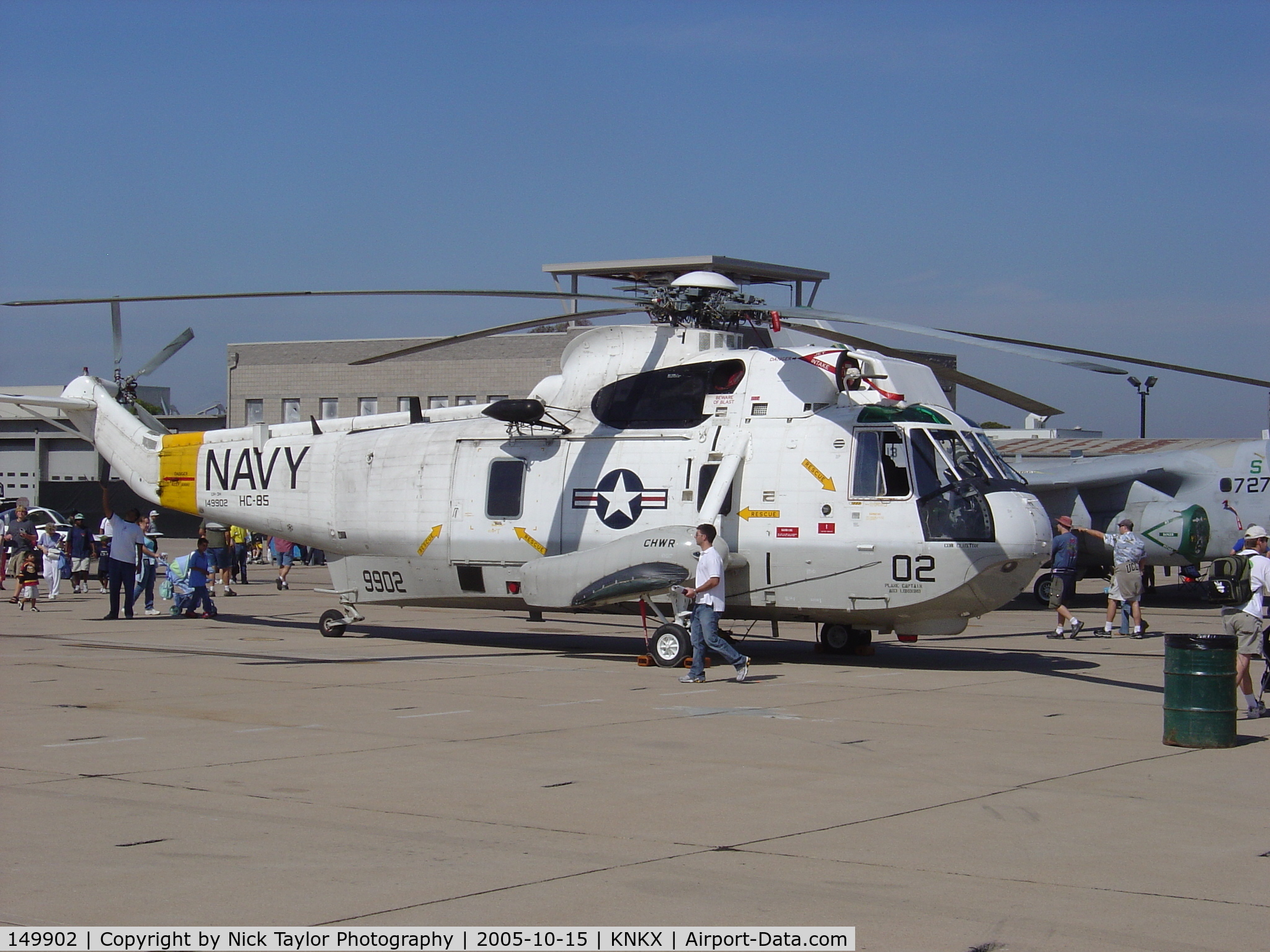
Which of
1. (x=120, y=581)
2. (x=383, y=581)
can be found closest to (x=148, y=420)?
(x=120, y=581)

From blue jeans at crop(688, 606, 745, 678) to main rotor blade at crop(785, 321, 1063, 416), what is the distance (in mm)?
3860

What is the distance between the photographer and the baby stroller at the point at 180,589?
2103 centimetres

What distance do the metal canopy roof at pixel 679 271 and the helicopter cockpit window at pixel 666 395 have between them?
3.78 feet

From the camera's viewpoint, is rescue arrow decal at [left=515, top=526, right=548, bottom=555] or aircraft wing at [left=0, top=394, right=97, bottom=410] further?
aircraft wing at [left=0, top=394, right=97, bottom=410]

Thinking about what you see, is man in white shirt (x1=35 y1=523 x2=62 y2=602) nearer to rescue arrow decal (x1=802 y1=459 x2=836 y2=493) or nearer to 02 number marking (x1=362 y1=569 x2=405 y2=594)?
02 number marking (x1=362 y1=569 x2=405 y2=594)

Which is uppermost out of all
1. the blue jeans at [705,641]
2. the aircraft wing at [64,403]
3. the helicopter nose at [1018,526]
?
the aircraft wing at [64,403]

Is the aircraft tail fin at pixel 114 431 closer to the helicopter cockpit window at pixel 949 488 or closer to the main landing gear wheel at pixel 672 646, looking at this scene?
the main landing gear wheel at pixel 672 646

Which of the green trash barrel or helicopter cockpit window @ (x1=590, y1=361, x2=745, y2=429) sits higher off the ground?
helicopter cockpit window @ (x1=590, y1=361, x2=745, y2=429)

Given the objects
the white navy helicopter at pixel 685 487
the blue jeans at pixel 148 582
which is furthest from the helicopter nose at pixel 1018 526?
the blue jeans at pixel 148 582

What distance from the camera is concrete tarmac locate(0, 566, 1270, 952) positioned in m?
5.41

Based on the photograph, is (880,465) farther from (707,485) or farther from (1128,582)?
(1128,582)

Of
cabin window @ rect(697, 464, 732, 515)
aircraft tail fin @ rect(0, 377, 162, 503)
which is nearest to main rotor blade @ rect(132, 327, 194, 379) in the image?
aircraft tail fin @ rect(0, 377, 162, 503)

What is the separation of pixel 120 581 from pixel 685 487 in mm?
10294

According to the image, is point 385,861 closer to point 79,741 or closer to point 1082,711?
point 79,741
